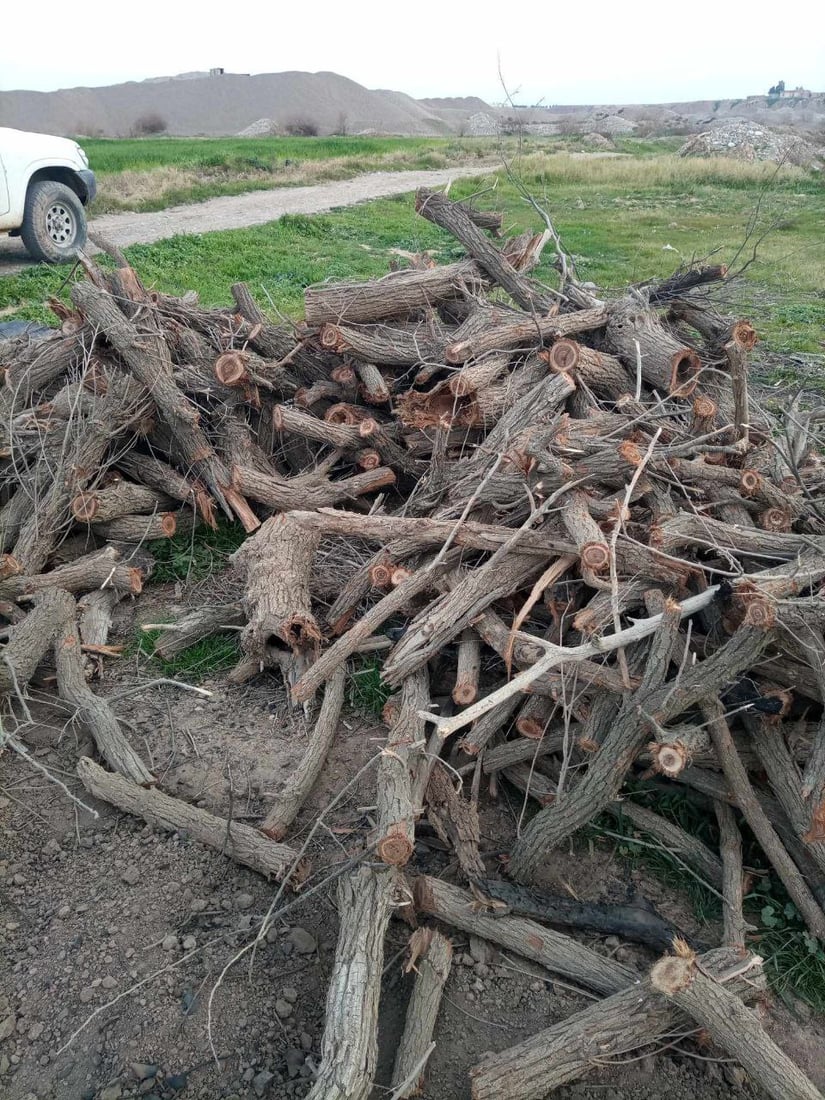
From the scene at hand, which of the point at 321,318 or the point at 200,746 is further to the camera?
the point at 321,318

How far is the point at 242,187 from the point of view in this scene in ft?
67.4

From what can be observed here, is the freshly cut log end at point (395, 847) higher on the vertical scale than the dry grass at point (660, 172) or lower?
lower

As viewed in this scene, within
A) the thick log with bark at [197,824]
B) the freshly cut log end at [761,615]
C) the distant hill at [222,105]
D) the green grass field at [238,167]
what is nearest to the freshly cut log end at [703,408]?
the freshly cut log end at [761,615]

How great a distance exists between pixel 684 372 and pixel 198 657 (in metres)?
3.15

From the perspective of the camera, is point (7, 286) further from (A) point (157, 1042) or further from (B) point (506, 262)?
(A) point (157, 1042)

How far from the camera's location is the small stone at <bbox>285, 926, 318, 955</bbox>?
2883 millimetres

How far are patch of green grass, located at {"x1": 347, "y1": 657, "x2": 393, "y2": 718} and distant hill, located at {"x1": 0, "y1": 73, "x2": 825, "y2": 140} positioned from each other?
201 feet

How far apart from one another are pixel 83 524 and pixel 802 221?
59.3 ft

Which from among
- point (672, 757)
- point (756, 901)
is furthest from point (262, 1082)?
point (756, 901)

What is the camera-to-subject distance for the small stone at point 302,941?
113 inches

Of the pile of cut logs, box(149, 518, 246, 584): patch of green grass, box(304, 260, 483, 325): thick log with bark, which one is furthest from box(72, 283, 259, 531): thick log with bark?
box(304, 260, 483, 325): thick log with bark

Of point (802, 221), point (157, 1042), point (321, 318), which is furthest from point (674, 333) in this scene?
point (802, 221)

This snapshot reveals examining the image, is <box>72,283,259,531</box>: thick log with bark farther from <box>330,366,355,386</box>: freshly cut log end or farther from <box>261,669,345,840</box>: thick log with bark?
<box>261,669,345,840</box>: thick log with bark

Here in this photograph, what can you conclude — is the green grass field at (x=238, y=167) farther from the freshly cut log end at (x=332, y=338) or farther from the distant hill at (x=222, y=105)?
the distant hill at (x=222, y=105)
